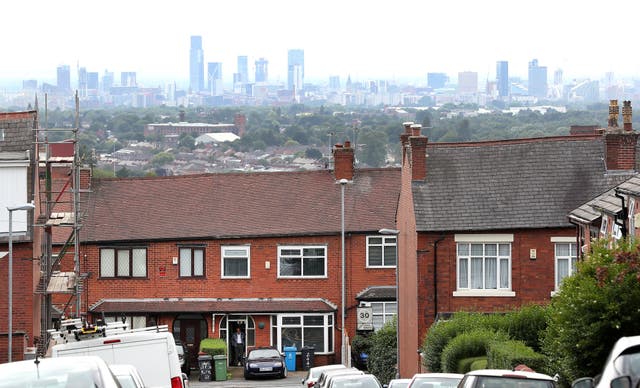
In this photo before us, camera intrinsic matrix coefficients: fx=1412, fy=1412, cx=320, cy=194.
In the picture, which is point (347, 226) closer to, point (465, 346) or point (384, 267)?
Answer: point (384, 267)

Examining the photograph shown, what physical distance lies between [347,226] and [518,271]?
50.0 feet

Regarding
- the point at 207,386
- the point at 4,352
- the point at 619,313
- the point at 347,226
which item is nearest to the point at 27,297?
the point at 4,352

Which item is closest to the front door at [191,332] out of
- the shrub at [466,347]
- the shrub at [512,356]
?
the shrub at [466,347]

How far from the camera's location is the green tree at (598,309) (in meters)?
21.6

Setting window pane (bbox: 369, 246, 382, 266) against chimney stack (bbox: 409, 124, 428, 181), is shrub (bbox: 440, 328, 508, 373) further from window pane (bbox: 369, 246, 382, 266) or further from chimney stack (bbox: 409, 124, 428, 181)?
window pane (bbox: 369, 246, 382, 266)

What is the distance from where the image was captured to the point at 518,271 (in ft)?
135

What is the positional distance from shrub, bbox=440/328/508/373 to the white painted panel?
544 inches

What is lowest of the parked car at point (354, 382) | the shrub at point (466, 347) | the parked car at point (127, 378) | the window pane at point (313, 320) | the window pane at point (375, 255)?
the window pane at point (313, 320)

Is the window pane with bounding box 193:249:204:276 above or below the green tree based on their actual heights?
below

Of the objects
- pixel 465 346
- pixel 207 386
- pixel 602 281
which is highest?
pixel 602 281

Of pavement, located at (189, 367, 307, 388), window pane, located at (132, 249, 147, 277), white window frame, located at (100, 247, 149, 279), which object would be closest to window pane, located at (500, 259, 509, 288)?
pavement, located at (189, 367, 307, 388)

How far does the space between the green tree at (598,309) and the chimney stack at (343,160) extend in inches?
1374

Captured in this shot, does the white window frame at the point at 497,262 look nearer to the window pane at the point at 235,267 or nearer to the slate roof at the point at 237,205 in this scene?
the slate roof at the point at 237,205

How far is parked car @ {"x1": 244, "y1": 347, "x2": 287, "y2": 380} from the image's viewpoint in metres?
49.7
